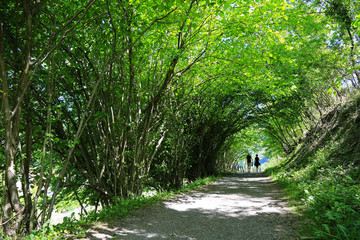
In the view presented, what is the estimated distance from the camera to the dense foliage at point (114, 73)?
3.73 m

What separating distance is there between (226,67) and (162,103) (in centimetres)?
230

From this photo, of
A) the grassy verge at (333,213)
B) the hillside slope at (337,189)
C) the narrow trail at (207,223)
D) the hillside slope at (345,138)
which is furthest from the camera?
the hillside slope at (345,138)

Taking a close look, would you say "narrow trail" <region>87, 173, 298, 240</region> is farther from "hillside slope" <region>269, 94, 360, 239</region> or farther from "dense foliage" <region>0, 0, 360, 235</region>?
"dense foliage" <region>0, 0, 360, 235</region>

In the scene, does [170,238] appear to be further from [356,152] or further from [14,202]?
[356,152]

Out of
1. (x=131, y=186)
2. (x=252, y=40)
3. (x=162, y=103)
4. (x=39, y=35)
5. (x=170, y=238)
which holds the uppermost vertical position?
(x=252, y=40)

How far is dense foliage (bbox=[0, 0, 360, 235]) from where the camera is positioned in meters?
3.73

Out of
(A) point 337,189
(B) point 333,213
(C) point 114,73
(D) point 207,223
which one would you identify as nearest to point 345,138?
(A) point 337,189

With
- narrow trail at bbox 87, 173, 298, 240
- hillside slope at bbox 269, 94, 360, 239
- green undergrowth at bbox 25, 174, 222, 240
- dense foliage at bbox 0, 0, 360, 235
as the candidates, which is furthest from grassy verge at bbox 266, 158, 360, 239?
green undergrowth at bbox 25, 174, 222, 240

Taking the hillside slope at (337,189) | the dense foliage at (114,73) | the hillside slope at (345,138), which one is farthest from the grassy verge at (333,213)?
the dense foliage at (114,73)

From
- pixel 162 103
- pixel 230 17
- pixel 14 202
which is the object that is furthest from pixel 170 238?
pixel 230 17

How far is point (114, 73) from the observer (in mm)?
5594

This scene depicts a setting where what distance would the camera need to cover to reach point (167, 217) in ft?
15.7

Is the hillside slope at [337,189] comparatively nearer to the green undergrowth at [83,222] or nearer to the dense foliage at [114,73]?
Result: the dense foliage at [114,73]

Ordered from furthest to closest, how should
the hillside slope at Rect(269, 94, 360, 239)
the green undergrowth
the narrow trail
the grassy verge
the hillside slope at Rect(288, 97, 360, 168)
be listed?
the hillside slope at Rect(288, 97, 360, 168) < the narrow trail < the green undergrowth < the hillside slope at Rect(269, 94, 360, 239) < the grassy verge
